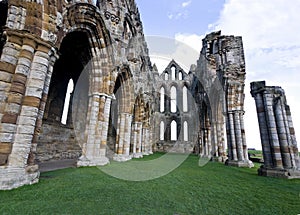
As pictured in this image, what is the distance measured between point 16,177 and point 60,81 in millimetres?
10139

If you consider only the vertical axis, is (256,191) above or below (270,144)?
below

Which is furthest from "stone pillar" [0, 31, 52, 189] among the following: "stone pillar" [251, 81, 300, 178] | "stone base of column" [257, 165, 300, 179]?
"stone pillar" [251, 81, 300, 178]

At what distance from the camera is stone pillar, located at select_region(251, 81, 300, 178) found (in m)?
6.34

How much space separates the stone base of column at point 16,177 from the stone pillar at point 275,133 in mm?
8523

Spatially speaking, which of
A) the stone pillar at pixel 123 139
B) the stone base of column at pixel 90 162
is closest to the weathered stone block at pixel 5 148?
the stone base of column at pixel 90 162

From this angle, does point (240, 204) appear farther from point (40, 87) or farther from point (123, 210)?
point (40, 87)

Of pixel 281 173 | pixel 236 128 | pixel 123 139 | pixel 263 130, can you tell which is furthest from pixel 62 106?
pixel 281 173

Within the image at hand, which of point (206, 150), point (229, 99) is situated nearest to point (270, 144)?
point (229, 99)

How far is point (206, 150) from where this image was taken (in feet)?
59.0

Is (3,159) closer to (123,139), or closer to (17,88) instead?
(17,88)

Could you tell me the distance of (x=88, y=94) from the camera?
1009 cm

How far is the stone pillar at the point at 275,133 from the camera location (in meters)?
6.34

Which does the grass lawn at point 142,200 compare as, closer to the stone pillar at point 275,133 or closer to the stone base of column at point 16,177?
the stone base of column at point 16,177

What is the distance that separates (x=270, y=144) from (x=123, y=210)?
7.12m
